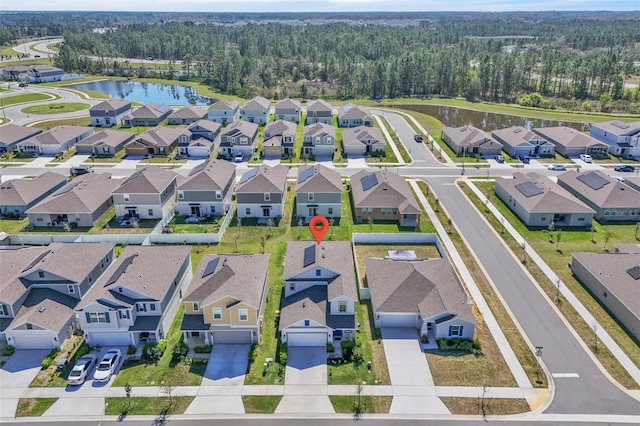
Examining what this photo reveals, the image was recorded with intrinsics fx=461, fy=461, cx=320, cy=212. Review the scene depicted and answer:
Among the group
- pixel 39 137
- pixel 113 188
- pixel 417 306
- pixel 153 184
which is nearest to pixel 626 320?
pixel 417 306

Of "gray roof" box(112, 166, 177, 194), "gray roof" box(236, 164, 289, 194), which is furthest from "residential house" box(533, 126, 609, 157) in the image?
"gray roof" box(112, 166, 177, 194)

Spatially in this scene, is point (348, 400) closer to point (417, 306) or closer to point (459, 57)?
point (417, 306)

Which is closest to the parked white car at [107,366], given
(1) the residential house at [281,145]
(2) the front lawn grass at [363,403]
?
(2) the front lawn grass at [363,403]

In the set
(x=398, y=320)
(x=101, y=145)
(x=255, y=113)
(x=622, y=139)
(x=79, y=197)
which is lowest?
(x=398, y=320)

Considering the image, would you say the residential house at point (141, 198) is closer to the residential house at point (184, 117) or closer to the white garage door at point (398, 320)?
the white garage door at point (398, 320)

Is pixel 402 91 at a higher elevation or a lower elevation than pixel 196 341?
higher

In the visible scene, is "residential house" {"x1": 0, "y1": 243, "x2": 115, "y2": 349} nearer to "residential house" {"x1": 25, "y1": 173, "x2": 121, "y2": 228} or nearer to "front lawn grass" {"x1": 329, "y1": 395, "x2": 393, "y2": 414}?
Result: "residential house" {"x1": 25, "y1": 173, "x2": 121, "y2": 228}

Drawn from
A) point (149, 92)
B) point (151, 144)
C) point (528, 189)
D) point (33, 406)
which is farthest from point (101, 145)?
point (149, 92)

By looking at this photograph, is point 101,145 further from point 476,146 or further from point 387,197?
point 476,146

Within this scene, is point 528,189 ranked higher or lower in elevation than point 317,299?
higher
